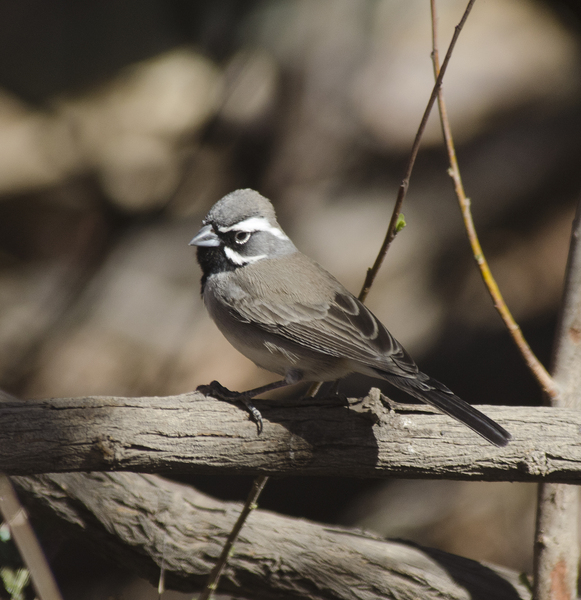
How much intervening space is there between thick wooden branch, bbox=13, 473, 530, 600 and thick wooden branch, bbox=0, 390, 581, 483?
0.86 metres

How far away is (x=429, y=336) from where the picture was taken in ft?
22.2

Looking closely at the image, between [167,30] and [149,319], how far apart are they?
3.83 metres

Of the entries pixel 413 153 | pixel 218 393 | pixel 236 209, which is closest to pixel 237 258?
pixel 236 209

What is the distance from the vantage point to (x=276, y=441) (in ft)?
10.5

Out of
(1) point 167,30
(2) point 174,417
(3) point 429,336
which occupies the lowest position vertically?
(2) point 174,417

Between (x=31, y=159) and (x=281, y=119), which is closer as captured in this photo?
(x=281, y=119)

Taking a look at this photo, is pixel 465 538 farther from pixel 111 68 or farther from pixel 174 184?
pixel 111 68

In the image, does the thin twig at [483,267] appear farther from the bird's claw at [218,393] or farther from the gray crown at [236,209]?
the bird's claw at [218,393]

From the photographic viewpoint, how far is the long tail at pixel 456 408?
2.95 metres

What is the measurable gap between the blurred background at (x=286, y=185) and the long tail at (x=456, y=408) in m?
3.19

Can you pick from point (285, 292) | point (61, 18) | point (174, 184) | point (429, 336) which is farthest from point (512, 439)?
point (61, 18)

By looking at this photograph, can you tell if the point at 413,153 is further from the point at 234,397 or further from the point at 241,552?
the point at 241,552

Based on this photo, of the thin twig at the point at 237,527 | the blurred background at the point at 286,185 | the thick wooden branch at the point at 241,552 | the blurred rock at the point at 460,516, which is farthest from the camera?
the blurred background at the point at 286,185

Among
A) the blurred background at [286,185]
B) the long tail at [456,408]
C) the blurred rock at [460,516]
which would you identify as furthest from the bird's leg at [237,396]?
the blurred rock at [460,516]
